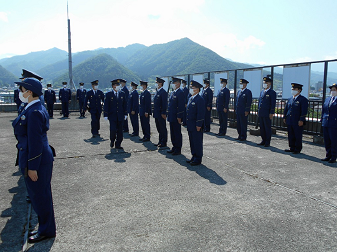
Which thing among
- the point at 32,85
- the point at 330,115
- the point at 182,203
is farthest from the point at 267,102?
the point at 32,85

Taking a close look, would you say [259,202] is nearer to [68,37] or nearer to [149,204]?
[149,204]

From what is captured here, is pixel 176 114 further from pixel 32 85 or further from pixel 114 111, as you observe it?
pixel 32 85

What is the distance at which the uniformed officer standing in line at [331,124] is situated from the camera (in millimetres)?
6426

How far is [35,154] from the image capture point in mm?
2820

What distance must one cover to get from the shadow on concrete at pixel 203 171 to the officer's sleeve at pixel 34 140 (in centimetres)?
317

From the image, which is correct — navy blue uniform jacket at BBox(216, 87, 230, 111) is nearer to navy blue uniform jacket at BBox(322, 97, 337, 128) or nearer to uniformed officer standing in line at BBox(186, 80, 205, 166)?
navy blue uniform jacket at BBox(322, 97, 337, 128)

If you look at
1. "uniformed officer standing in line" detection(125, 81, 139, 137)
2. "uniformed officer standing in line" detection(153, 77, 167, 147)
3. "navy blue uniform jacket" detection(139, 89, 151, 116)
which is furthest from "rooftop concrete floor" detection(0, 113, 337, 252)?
"uniformed officer standing in line" detection(125, 81, 139, 137)

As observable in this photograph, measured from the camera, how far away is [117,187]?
186 inches

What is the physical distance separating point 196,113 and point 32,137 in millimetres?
4198

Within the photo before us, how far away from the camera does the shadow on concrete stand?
5.12 meters

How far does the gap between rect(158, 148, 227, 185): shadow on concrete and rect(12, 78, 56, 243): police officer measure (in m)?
2.96

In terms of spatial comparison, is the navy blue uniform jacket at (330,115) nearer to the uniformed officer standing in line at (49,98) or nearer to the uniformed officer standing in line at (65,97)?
the uniformed officer standing in line at (65,97)

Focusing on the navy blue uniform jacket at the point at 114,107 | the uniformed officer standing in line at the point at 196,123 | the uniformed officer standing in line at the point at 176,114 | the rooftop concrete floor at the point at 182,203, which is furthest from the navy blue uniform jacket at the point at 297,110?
the navy blue uniform jacket at the point at 114,107

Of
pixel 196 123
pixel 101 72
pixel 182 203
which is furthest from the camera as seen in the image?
pixel 101 72
